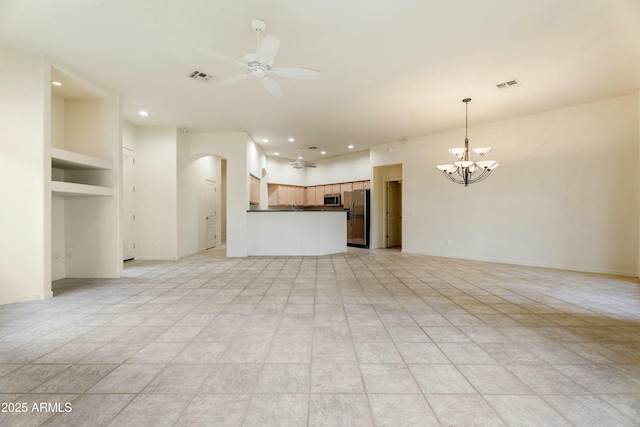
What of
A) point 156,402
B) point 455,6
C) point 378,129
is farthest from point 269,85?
point 378,129

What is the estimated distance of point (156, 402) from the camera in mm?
1543

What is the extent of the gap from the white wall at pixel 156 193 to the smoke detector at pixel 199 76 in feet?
8.87

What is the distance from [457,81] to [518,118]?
2.67m

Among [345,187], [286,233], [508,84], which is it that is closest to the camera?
[508,84]

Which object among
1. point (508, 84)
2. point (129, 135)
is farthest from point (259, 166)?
point (508, 84)

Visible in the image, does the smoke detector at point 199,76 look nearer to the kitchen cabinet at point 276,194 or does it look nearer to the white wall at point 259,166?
the white wall at point 259,166

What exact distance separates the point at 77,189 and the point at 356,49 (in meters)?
4.25

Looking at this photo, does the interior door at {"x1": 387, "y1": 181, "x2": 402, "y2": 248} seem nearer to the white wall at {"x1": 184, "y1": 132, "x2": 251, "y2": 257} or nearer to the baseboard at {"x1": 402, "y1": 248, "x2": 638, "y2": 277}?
the baseboard at {"x1": 402, "y1": 248, "x2": 638, "y2": 277}

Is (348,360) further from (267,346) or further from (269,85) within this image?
(269,85)

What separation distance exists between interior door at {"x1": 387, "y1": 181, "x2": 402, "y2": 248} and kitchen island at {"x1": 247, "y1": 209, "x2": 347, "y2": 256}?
A: 271 centimetres

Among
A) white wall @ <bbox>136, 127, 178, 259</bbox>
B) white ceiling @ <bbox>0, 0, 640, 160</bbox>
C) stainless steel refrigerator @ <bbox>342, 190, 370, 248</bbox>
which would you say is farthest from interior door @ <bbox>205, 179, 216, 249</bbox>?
stainless steel refrigerator @ <bbox>342, 190, 370, 248</bbox>

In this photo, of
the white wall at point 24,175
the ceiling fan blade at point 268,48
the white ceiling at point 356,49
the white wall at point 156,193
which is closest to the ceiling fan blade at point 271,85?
the ceiling fan blade at point 268,48

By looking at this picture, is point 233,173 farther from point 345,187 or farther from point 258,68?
point 345,187

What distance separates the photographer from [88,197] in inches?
176
